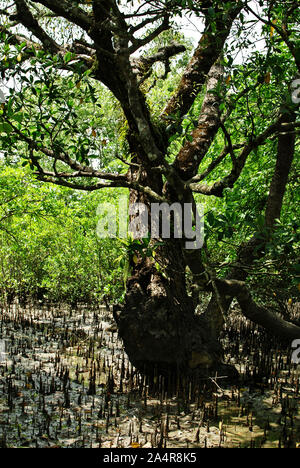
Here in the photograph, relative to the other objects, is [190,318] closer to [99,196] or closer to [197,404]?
[197,404]

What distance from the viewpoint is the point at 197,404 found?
13.0ft

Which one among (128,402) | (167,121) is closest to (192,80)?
(167,121)

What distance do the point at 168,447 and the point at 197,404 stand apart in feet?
2.31

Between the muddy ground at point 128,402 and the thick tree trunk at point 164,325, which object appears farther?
the thick tree trunk at point 164,325

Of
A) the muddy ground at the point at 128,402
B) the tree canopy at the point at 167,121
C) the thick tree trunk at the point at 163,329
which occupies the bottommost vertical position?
the muddy ground at the point at 128,402

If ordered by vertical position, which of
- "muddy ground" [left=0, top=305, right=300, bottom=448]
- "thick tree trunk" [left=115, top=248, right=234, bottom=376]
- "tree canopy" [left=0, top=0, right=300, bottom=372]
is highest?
"tree canopy" [left=0, top=0, right=300, bottom=372]

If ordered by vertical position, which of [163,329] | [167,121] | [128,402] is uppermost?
[167,121]

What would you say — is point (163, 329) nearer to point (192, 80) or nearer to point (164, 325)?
point (164, 325)

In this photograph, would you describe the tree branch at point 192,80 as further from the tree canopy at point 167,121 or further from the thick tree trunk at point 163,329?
the thick tree trunk at point 163,329

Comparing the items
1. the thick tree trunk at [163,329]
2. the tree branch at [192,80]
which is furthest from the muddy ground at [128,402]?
the tree branch at [192,80]

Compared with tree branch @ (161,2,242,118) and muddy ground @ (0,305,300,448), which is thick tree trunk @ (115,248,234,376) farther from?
tree branch @ (161,2,242,118)

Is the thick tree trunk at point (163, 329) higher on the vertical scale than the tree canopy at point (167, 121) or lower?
lower

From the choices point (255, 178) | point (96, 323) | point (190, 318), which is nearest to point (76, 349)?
point (96, 323)

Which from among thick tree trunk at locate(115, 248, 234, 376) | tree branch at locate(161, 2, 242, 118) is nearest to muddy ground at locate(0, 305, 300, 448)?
thick tree trunk at locate(115, 248, 234, 376)
